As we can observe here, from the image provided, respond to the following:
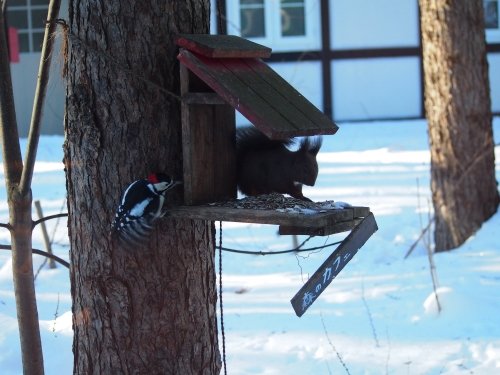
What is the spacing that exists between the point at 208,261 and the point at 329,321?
240 cm

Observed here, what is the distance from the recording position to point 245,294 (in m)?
5.91

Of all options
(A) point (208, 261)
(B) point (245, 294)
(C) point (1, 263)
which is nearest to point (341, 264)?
(A) point (208, 261)

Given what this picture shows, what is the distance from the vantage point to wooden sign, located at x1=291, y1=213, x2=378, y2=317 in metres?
2.40

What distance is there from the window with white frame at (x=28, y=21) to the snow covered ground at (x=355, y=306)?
5431 mm

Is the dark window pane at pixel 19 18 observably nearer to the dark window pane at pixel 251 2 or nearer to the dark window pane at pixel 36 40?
the dark window pane at pixel 36 40

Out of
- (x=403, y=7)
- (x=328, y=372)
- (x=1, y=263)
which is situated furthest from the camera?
(x=403, y=7)

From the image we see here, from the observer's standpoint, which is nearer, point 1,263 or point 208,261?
point 208,261

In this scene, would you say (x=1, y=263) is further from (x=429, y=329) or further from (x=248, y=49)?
(x=248, y=49)

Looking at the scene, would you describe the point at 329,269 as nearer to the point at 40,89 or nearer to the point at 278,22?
the point at 40,89

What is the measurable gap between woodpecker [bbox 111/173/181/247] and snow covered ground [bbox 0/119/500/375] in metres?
0.83

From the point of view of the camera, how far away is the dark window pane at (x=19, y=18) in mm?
13219

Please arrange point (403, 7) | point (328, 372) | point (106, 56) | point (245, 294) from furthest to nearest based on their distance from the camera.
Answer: point (403, 7) → point (245, 294) → point (328, 372) → point (106, 56)

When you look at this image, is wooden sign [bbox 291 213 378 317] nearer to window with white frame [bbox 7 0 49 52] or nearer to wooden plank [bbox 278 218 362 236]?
wooden plank [bbox 278 218 362 236]

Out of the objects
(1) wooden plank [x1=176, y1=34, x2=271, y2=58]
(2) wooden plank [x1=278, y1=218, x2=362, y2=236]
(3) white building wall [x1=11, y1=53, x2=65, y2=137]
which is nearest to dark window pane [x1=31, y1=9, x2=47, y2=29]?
(3) white building wall [x1=11, y1=53, x2=65, y2=137]
